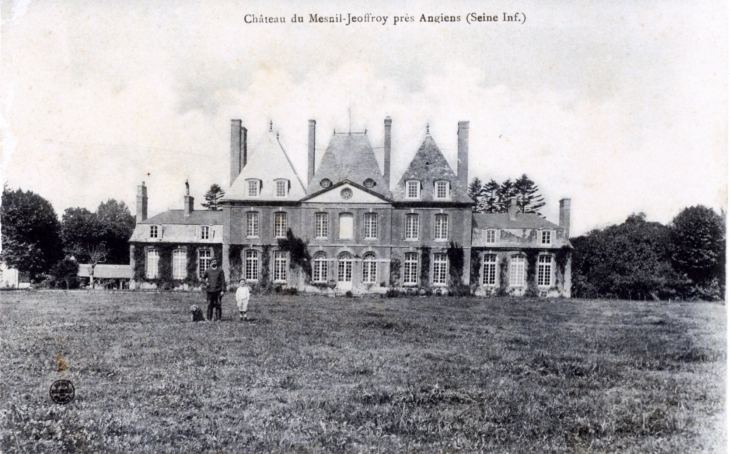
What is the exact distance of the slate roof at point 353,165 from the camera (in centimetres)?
2475

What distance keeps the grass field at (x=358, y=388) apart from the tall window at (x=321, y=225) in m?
14.2

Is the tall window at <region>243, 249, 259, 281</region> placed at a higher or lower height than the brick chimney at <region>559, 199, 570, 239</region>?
lower

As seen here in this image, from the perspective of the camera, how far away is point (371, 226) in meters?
24.8

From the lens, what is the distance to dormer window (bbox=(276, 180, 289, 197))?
2444 cm

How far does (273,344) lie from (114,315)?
5092 millimetres

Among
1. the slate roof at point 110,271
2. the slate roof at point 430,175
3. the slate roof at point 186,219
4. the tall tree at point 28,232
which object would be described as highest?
the slate roof at point 430,175

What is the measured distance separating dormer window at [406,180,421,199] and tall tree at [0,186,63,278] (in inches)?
608

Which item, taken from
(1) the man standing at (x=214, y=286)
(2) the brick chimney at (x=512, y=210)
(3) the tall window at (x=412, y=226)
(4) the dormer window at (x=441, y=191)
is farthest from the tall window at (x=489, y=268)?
(1) the man standing at (x=214, y=286)

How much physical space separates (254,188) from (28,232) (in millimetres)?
9894

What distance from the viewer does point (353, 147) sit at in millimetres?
24875

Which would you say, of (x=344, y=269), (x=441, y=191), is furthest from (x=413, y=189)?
(x=344, y=269)

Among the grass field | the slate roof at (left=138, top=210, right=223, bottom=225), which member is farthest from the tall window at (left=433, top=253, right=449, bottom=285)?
the grass field

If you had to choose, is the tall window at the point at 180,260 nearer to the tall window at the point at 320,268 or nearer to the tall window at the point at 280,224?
the tall window at the point at 280,224

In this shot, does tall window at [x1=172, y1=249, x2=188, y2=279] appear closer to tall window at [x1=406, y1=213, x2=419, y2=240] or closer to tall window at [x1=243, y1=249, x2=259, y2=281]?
tall window at [x1=243, y1=249, x2=259, y2=281]
